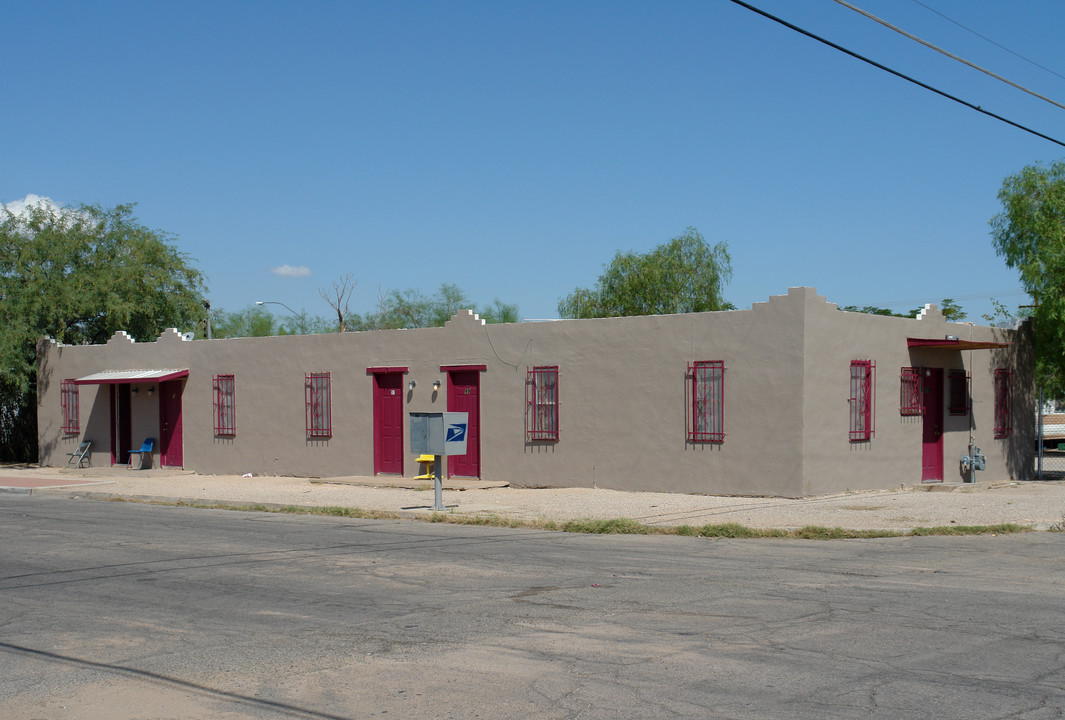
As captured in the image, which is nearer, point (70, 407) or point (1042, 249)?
point (1042, 249)

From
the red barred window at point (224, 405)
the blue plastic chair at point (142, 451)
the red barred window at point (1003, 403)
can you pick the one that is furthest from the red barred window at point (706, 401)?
the blue plastic chair at point (142, 451)

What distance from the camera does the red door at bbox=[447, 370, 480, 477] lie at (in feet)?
76.3

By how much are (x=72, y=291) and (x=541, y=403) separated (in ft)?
56.1

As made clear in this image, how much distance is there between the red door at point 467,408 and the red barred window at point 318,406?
3.64 meters

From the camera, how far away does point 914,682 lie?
21.9 feet

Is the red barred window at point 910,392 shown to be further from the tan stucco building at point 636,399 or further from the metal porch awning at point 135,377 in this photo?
the metal porch awning at point 135,377

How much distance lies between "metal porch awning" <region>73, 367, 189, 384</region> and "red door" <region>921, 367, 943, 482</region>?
1894 cm

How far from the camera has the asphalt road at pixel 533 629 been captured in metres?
6.40

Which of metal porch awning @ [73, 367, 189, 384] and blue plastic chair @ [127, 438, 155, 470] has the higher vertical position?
metal porch awning @ [73, 367, 189, 384]

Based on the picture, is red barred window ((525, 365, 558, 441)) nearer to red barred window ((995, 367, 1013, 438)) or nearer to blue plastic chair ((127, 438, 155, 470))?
red barred window ((995, 367, 1013, 438))

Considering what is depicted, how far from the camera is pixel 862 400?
20312mm

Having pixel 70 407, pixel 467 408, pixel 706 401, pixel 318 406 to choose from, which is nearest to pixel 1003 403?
pixel 706 401

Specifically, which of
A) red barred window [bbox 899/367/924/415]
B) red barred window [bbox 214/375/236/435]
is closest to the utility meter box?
red barred window [bbox 899/367/924/415]

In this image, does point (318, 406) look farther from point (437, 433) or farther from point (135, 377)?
point (437, 433)
